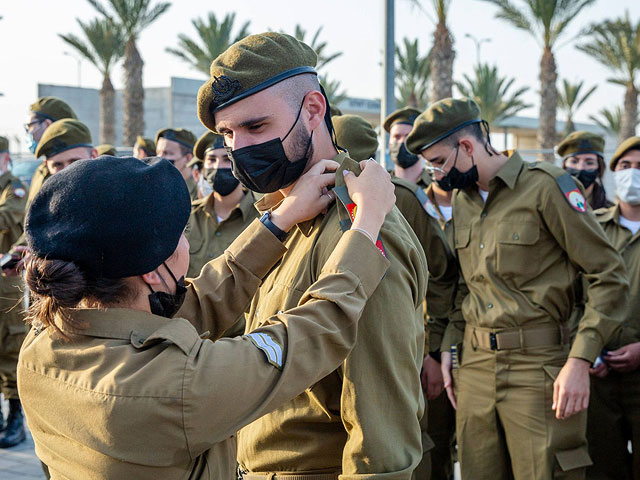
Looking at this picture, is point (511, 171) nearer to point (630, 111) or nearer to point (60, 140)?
point (60, 140)

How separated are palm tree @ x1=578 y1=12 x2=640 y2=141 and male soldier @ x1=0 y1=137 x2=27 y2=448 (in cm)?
1903

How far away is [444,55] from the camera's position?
2017cm

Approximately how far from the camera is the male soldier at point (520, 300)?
146 inches

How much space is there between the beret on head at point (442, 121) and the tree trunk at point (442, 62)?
54.0ft

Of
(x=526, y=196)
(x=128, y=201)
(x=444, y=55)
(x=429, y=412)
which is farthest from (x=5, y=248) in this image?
(x=444, y=55)

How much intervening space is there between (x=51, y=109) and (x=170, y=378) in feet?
20.6

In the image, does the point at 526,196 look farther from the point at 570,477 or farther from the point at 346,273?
the point at 346,273

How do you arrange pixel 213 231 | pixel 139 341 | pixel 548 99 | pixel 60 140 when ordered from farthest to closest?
pixel 548 99
pixel 60 140
pixel 213 231
pixel 139 341

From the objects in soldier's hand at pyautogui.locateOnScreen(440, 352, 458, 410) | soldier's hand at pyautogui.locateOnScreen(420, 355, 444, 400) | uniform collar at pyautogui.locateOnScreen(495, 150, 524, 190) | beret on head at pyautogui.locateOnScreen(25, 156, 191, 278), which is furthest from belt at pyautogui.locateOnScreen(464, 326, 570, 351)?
beret on head at pyautogui.locateOnScreen(25, 156, 191, 278)

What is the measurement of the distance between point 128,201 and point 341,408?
794 mm

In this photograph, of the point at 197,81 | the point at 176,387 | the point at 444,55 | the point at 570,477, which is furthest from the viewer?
the point at 197,81

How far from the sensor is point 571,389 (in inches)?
141

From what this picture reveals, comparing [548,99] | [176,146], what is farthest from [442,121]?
[548,99]

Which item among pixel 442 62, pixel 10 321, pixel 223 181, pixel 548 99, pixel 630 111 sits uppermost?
pixel 442 62
